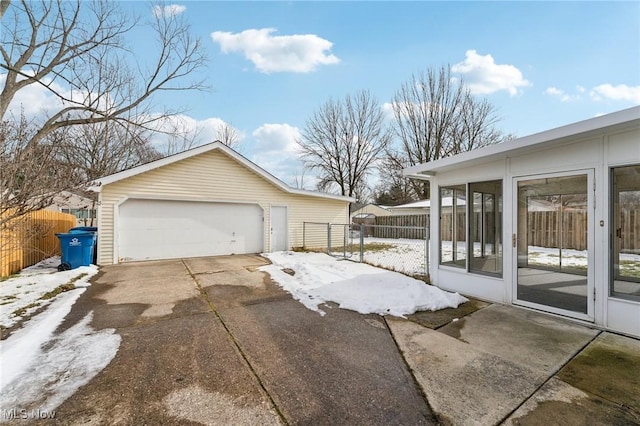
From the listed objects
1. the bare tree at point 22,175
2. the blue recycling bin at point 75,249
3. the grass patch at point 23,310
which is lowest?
the grass patch at point 23,310

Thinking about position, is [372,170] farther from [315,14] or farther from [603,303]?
[603,303]

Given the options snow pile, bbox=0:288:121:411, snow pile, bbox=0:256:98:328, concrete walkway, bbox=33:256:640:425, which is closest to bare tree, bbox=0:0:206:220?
snow pile, bbox=0:256:98:328

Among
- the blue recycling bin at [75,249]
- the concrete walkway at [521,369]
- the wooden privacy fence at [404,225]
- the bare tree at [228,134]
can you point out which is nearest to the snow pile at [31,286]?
the blue recycling bin at [75,249]

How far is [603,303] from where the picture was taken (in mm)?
3826

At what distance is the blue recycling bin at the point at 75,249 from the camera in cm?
727

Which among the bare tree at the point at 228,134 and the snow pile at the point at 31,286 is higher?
the bare tree at the point at 228,134

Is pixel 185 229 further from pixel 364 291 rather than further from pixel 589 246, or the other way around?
pixel 589 246

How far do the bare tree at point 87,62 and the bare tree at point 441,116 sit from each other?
50.7 feet

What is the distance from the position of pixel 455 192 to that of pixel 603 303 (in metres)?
2.83

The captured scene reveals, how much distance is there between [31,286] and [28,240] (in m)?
2.59

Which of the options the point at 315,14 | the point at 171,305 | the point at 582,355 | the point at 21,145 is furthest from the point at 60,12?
the point at 582,355

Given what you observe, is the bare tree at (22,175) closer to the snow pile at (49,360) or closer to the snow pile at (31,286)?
the snow pile at (31,286)

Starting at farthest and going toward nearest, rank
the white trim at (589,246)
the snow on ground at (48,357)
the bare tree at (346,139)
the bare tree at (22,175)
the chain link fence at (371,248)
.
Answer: the bare tree at (346,139), the chain link fence at (371,248), the bare tree at (22,175), the white trim at (589,246), the snow on ground at (48,357)

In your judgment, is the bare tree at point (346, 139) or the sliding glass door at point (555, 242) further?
the bare tree at point (346, 139)
